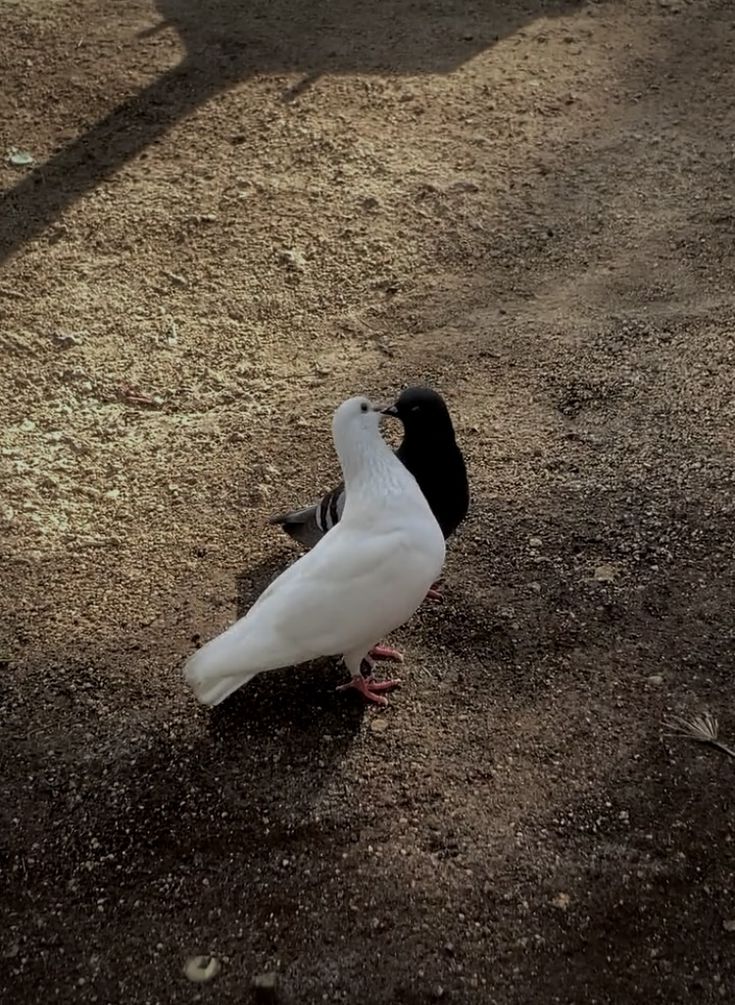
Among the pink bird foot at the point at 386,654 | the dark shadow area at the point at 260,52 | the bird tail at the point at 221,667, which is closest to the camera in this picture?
the bird tail at the point at 221,667

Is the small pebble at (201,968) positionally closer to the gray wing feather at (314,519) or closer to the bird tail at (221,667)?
the bird tail at (221,667)

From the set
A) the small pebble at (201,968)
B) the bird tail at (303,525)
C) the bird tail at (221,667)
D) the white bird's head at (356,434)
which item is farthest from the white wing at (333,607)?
the small pebble at (201,968)

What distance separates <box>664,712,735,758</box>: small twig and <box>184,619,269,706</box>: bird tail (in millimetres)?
1299

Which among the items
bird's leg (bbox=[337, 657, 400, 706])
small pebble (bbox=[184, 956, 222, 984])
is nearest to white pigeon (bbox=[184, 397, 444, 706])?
bird's leg (bbox=[337, 657, 400, 706])

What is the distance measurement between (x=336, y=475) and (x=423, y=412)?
0.97 metres

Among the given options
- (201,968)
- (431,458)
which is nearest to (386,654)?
(431,458)

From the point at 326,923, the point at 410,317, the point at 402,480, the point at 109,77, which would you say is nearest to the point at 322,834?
the point at 326,923

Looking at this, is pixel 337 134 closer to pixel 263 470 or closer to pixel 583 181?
pixel 583 181

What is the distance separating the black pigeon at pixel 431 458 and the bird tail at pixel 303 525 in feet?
0.32

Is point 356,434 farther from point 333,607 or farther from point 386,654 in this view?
point 386,654

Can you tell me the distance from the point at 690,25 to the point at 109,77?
13.1 feet

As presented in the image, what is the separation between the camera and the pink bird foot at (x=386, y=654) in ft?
11.3

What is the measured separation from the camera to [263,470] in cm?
421

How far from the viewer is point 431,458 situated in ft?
11.0
